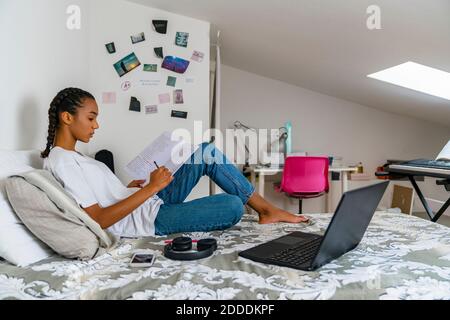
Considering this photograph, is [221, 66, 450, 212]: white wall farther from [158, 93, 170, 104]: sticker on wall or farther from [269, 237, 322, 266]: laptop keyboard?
[269, 237, 322, 266]: laptop keyboard

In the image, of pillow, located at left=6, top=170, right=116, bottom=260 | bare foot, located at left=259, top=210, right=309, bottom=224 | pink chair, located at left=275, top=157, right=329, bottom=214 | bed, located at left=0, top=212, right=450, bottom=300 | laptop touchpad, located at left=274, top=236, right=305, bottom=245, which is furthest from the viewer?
pink chair, located at left=275, top=157, right=329, bottom=214

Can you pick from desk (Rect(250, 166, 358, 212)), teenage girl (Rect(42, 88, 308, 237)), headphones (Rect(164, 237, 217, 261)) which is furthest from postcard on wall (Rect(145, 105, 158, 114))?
headphones (Rect(164, 237, 217, 261))

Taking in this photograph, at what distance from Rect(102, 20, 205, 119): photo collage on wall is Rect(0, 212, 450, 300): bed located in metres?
1.80

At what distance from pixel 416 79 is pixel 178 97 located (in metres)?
2.04

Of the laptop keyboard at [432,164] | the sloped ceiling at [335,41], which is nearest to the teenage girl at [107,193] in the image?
the laptop keyboard at [432,164]

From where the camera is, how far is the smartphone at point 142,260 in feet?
3.45

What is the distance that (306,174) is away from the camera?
318cm

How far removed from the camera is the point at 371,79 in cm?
310

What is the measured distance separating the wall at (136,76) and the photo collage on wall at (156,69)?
0.02 m

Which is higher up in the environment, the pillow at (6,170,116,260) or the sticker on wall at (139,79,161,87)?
the sticker on wall at (139,79,161,87)

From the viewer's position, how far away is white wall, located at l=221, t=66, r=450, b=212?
13.5 feet

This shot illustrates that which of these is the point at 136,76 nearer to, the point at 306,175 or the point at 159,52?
the point at 159,52

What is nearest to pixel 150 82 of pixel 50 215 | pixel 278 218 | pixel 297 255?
pixel 278 218

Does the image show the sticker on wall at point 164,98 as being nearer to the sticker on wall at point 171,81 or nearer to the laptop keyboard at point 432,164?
the sticker on wall at point 171,81
